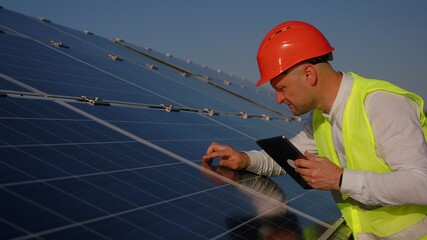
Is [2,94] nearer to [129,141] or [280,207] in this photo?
[129,141]

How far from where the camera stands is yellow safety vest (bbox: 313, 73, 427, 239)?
4121 millimetres

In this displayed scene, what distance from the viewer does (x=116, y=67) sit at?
376 inches

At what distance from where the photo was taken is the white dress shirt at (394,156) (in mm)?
3695

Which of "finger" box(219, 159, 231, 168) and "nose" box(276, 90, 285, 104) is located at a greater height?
"nose" box(276, 90, 285, 104)

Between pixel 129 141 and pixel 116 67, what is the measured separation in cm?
505

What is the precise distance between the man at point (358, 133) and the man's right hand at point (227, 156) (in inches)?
37.7

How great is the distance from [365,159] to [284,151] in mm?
774

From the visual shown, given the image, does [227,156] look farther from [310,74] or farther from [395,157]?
[395,157]

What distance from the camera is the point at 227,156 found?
17.6ft

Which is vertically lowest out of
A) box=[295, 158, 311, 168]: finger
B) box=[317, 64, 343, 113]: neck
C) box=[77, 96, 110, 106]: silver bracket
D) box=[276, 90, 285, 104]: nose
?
box=[295, 158, 311, 168]: finger

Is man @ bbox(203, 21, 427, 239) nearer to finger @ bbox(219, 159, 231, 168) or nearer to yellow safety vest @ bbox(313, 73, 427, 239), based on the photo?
yellow safety vest @ bbox(313, 73, 427, 239)

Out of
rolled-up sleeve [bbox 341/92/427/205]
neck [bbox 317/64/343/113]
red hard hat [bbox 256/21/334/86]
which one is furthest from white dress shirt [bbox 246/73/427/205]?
red hard hat [bbox 256/21/334/86]

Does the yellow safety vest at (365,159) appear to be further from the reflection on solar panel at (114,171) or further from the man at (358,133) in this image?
the reflection on solar panel at (114,171)

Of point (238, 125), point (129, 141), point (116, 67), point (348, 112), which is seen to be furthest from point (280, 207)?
point (116, 67)
